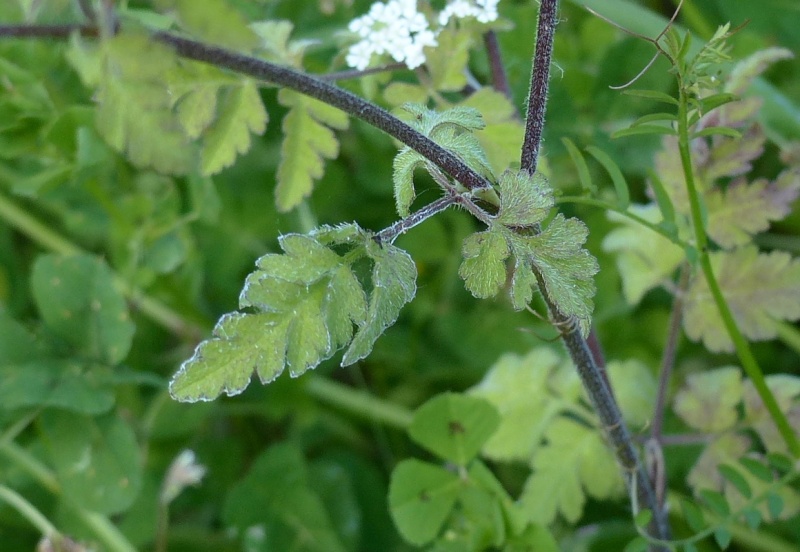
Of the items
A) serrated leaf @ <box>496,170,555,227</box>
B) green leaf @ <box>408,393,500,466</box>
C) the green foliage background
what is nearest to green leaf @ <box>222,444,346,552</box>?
the green foliage background

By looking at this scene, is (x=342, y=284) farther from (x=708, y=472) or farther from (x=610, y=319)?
(x=610, y=319)

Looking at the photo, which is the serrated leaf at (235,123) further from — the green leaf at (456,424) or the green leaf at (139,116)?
the green leaf at (456,424)

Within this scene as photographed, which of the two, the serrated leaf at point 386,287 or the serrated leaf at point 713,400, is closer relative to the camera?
the serrated leaf at point 386,287

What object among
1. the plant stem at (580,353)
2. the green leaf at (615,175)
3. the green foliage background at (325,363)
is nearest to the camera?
the plant stem at (580,353)

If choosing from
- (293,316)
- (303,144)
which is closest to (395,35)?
(303,144)

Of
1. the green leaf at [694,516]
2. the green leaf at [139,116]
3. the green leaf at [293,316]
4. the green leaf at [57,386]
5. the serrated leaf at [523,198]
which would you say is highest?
the green leaf at [139,116]

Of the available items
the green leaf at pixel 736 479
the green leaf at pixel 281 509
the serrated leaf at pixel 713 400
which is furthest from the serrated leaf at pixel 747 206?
the green leaf at pixel 281 509
